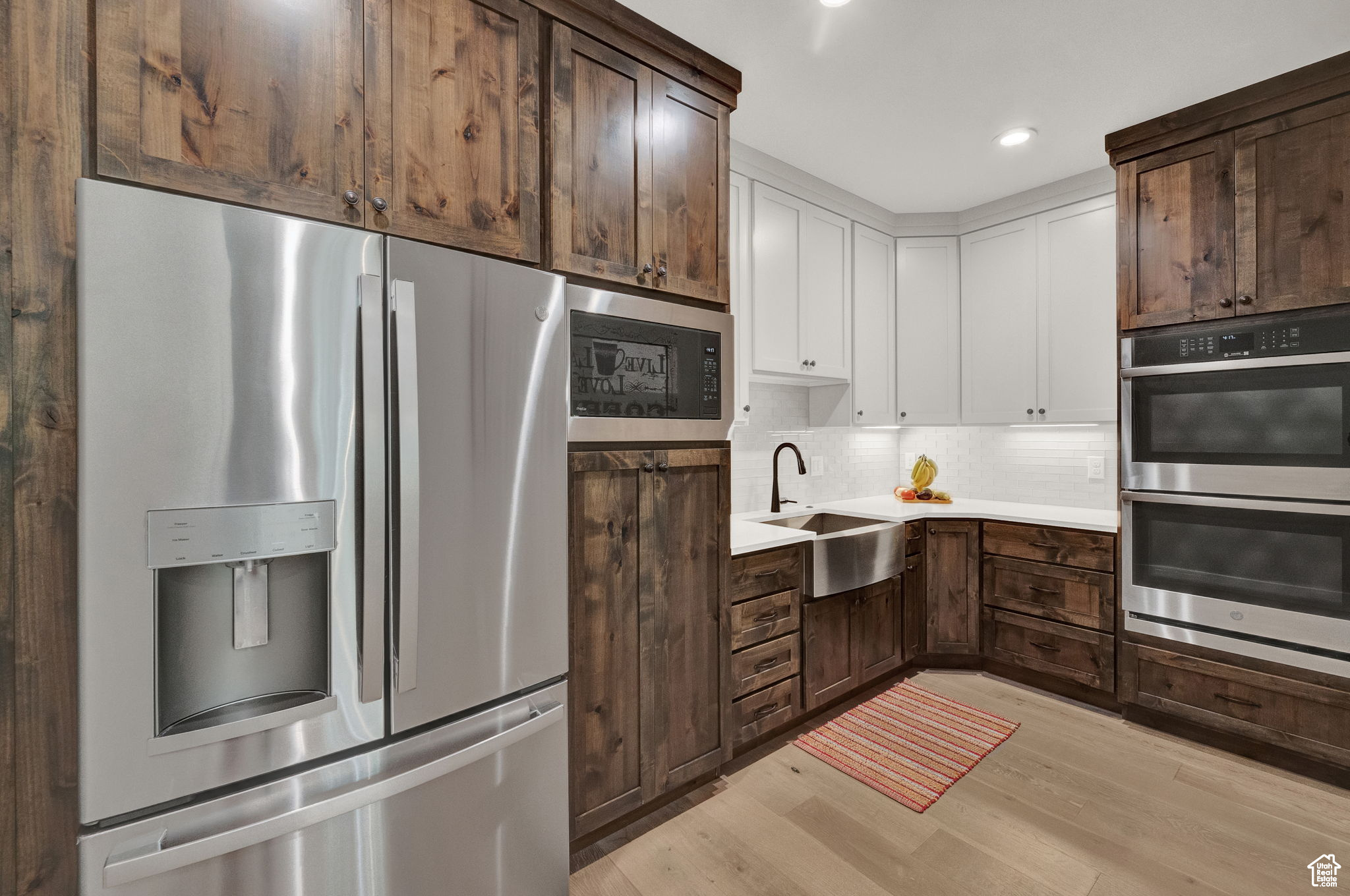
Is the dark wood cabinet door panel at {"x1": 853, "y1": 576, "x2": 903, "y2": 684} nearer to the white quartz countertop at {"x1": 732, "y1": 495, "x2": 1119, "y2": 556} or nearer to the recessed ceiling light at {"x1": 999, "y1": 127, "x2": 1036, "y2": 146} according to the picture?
the white quartz countertop at {"x1": 732, "y1": 495, "x2": 1119, "y2": 556}

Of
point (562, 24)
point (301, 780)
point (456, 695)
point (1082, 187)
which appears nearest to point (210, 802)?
point (301, 780)

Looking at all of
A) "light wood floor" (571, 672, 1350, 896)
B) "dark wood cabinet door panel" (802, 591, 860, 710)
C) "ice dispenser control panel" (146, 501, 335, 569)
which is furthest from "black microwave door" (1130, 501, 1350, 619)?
"ice dispenser control panel" (146, 501, 335, 569)

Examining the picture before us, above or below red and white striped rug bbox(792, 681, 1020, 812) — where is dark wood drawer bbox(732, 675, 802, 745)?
above

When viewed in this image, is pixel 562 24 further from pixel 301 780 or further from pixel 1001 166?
pixel 1001 166

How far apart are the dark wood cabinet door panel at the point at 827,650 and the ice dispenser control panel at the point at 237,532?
6.43 ft

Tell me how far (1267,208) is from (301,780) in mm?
3637

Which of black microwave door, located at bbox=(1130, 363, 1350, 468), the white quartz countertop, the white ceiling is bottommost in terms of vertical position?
the white quartz countertop

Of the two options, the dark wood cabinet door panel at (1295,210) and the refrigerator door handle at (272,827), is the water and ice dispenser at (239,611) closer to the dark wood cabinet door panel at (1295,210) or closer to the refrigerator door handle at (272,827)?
the refrigerator door handle at (272,827)

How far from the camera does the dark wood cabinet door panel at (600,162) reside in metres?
1.67

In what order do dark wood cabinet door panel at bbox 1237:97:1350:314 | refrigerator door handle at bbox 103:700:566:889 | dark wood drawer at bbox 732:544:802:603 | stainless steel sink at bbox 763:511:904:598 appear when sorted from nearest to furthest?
refrigerator door handle at bbox 103:700:566:889 → dark wood cabinet door panel at bbox 1237:97:1350:314 → dark wood drawer at bbox 732:544:802:603 → stainless steel sink at bbox 763:511:904:598

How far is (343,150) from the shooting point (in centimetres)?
131

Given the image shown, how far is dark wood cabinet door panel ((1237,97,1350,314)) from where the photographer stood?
2119 mm

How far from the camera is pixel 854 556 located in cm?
266

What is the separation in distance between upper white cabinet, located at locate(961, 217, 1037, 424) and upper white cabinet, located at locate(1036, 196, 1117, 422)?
57 mm
